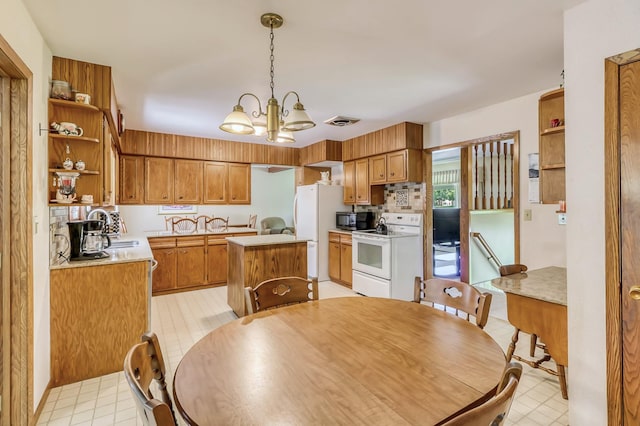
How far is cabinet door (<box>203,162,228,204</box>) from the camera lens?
5066 mm

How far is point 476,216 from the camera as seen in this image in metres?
5.05

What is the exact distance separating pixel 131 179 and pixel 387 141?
3740 mm

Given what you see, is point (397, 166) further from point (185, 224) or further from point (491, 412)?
point (185, 224)

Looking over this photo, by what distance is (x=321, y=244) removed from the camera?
5.18 m

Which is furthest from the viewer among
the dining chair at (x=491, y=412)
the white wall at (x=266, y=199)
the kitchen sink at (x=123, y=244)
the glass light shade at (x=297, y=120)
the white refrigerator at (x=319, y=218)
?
the white wall at (x=266, y=199)

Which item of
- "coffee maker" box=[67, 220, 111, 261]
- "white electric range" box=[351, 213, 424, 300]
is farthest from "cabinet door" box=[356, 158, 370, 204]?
"coffee maker" box=[67, 220, 111, 261]

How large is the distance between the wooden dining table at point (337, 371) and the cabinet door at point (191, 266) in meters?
3.59

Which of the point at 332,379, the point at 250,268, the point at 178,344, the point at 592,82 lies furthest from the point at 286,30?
the point at 178,344

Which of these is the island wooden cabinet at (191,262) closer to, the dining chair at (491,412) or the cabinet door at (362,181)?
the cabinet door at (362,181)

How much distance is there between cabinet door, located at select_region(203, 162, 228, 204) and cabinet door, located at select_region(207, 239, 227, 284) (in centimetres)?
73

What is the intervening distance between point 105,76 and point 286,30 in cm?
157

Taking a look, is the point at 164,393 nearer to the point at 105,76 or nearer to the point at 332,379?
the point at 332,379

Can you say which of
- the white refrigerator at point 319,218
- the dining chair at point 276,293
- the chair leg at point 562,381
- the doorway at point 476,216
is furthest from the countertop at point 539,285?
the white refrigerator at point 319,218

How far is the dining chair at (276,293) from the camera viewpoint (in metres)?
1.68
